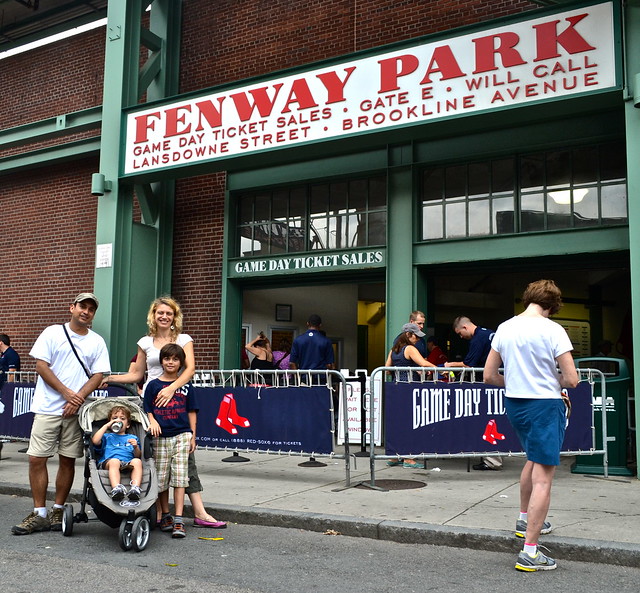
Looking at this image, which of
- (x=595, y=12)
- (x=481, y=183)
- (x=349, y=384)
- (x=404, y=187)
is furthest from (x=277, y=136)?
(x=595, y=12)

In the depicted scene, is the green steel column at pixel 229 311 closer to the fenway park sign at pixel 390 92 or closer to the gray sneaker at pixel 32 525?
the fenway park sign at pixel 390 92

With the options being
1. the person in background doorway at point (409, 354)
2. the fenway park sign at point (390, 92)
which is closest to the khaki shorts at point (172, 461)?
the person in background doorway at point (409, 354)

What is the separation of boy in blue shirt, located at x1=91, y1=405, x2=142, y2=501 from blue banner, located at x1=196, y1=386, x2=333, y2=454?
2.35 meters

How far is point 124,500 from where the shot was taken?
540cm

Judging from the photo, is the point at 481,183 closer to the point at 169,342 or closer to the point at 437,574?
the point at 169,342

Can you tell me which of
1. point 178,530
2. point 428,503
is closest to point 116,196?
point 178,530

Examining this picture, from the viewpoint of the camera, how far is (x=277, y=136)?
10.6m

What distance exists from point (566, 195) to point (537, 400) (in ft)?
18.7

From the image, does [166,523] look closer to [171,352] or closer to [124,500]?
[124,500]

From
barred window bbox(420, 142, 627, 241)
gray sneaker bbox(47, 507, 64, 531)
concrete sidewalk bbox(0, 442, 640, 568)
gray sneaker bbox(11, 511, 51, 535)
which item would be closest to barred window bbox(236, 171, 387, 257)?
barred window bbox(420, 142, 627, 241)

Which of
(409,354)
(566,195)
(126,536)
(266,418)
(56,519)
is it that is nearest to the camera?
(126,536)

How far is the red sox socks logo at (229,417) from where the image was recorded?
8.30 m

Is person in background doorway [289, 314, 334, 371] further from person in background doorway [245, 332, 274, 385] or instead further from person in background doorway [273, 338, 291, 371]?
person in background doorway [273, 338, 291, 371]

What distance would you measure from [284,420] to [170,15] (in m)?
8.76
